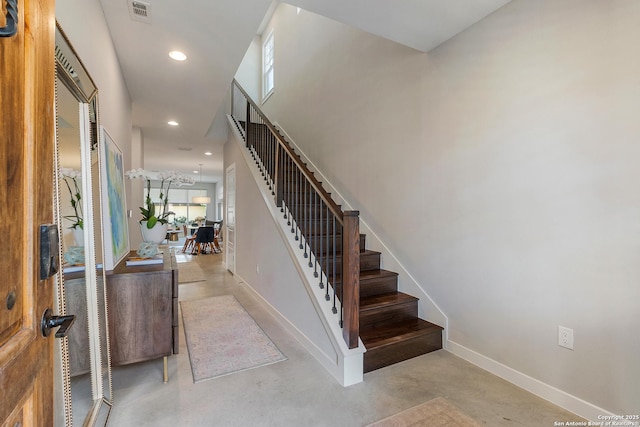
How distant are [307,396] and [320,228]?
1269mm

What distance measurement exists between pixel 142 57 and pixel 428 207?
123 inches

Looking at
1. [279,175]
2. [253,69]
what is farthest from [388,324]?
[253,69]

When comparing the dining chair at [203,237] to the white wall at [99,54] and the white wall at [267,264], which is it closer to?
the white wall at [267,264]

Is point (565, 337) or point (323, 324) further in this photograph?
point (323, 324)

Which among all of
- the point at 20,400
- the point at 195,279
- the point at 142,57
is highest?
the point at 142,57

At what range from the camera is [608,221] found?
1.59 m

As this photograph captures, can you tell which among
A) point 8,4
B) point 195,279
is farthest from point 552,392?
point 195,279

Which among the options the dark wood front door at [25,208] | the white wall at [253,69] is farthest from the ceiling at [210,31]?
the white wall at [253,69]

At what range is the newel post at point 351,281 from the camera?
6.71 feet

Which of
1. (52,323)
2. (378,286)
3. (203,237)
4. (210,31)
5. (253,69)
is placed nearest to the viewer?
(52,323)

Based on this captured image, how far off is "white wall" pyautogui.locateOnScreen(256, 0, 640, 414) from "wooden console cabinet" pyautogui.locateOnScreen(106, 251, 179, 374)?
207 cm

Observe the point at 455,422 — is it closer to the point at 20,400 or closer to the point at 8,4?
the point at 20,400

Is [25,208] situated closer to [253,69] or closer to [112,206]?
[112,206]

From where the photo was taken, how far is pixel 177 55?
9.32ft
